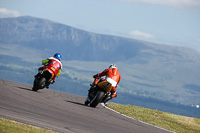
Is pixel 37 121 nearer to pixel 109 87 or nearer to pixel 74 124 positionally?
pixel 74 124

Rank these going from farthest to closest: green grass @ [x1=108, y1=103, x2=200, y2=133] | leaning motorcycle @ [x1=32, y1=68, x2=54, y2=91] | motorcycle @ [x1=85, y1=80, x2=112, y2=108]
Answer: leaning motorcycle @ [x1=32, y1=68, x2=54, y2=91]
motorcycle @ [x1=85, y1=80, x2=112, y2=108]
green grass @ [x1=108, y1=103, x2=200, y2=133]

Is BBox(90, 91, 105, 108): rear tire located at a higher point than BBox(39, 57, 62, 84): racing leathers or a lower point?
lower

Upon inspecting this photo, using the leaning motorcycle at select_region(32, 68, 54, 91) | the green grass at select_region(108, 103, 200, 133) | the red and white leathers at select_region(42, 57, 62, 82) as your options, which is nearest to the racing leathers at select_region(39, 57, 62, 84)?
the red and white leathers at select_region(42, 57, 62, 82)

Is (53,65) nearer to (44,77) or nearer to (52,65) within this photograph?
(52,65)

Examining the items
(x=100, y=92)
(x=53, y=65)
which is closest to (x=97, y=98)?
(x=100, y=92)

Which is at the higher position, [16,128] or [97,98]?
[97,98]

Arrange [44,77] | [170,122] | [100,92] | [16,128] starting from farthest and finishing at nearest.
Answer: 1. [44,77]
2. [170,122]
3. [100,92]
4. [16,128]

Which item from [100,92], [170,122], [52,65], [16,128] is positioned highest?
[52,65]

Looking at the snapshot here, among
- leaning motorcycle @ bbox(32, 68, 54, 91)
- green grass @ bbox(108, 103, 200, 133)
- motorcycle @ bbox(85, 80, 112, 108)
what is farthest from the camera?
leaning motorcycle @ bbox(32, 68, 54, 91)

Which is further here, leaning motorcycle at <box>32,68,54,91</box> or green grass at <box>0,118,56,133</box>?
leaning motorcycle at <box>32,68,54,91</box>

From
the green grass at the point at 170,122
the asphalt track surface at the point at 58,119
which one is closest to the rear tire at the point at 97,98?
the green grass at the point at 170,122

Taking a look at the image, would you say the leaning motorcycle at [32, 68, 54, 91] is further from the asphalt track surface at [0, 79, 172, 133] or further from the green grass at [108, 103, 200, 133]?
the asphalt track surface at [0, 79, 172, 133]

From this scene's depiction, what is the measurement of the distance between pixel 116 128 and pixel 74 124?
1.63 metres

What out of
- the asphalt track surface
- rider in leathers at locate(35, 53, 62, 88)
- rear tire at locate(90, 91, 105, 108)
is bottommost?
the asphalt track surface
